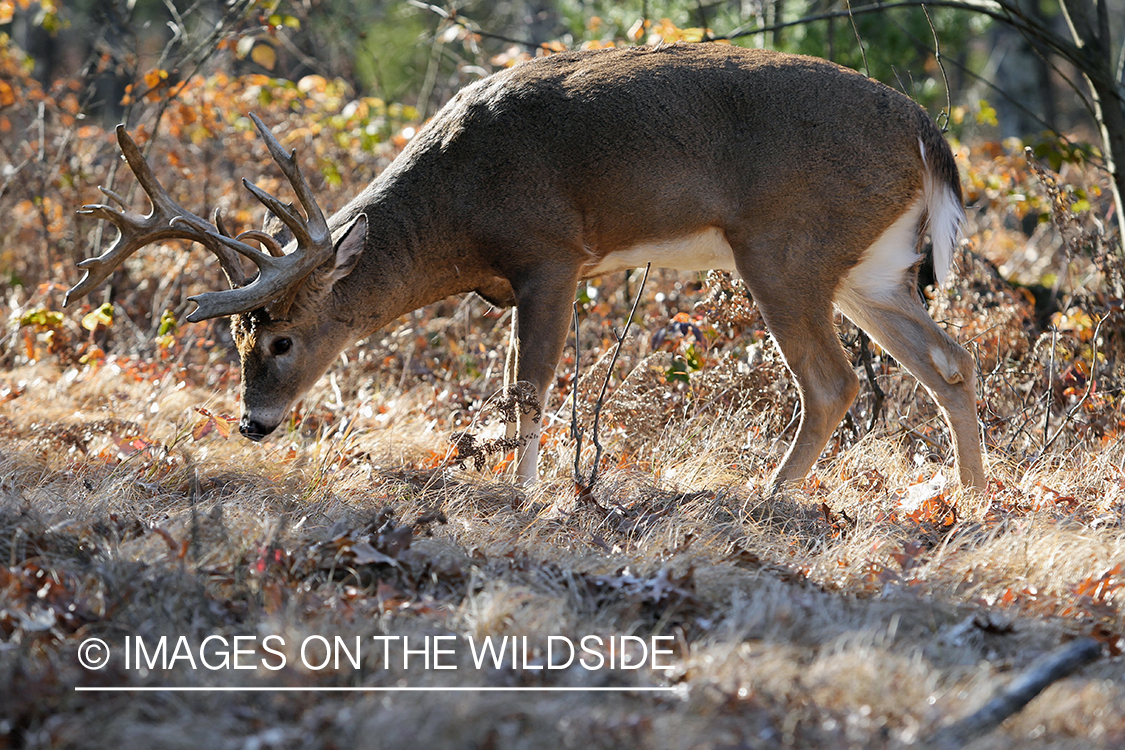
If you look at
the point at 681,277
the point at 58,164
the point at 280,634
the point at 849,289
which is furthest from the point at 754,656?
the point at 58,164

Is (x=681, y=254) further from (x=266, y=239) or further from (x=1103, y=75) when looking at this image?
(x=1103, y=75)

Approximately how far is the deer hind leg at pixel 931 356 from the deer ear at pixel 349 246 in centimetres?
253

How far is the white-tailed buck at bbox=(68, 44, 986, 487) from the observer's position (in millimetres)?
5207

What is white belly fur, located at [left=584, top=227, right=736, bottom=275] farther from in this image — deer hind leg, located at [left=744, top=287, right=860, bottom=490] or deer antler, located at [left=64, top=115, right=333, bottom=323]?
deer antler, located at [left=64, top=115, right=333, bottom=323]

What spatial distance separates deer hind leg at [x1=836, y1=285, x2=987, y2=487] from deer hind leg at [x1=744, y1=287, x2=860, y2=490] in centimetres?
31

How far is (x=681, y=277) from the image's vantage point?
26.2 ft

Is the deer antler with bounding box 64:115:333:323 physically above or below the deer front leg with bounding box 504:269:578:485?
above

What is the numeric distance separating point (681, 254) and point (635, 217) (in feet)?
1.16

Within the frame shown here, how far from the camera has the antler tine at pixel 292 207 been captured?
16.0 feet

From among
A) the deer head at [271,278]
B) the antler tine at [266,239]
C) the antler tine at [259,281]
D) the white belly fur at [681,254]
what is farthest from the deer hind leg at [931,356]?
the antler tine at [266,239]

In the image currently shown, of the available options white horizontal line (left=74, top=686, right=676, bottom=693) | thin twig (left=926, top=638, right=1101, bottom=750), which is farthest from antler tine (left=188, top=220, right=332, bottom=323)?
thin twig (left=926, top=638, right=1101, bottom=750)

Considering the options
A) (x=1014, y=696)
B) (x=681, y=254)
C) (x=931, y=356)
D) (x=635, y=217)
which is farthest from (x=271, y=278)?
(x=1014, y=696)

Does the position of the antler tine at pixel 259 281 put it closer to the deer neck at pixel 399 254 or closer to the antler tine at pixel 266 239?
the antler tine at pixel 266 239

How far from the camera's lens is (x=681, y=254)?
5.51 m
